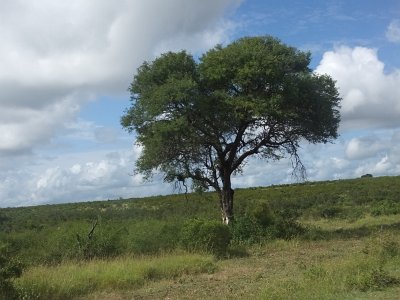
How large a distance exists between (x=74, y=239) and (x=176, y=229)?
3.83 metres

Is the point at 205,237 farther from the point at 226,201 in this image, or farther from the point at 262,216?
the point at 226,201

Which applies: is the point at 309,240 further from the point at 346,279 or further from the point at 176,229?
the point at 346,279

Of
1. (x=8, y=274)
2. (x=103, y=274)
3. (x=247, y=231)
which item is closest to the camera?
(x=8, y=274)

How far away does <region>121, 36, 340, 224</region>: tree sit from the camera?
24.5 metres

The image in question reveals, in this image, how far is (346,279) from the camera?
11.6 m

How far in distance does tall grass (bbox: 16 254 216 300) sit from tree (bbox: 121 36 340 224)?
29.0ft

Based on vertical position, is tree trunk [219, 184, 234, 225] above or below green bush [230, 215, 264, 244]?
above

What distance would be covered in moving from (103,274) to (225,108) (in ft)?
42.0

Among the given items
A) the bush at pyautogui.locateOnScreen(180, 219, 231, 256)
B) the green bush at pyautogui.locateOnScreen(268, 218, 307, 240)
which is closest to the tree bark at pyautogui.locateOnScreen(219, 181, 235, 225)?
the green bush at pyautogui.locateOnScreen(268, 218, 307, 240)

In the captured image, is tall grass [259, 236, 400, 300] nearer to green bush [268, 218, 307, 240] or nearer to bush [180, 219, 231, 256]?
bush [180, 219, 231, 256]

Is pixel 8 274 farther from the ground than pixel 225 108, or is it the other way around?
pixel 225 108

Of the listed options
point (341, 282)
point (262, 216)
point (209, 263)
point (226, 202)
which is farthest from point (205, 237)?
point (341, 282)

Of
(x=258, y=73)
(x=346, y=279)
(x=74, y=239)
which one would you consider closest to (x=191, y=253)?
(x=74, y=239)

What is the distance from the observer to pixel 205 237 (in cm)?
1938
